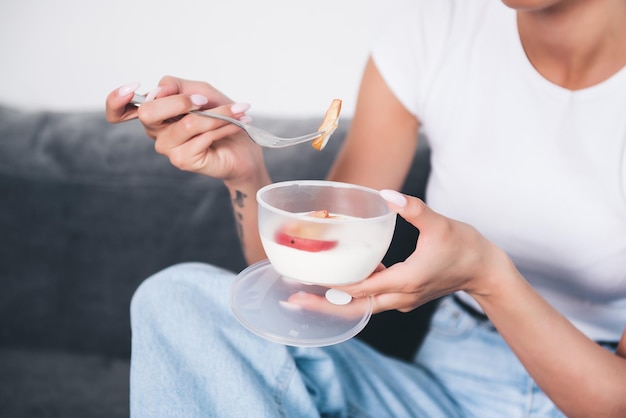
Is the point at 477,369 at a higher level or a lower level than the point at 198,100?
lower

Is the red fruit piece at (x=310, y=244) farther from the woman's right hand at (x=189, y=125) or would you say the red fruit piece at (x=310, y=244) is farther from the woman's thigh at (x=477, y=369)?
the woman's thigh at (x=477, y=369)

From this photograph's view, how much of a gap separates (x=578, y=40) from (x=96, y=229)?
1.02m

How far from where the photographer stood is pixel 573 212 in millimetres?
910

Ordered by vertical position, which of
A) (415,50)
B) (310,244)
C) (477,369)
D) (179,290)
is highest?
(415,50)

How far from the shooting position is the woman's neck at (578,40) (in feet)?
2.88

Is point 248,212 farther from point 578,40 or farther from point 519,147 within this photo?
point 578,40

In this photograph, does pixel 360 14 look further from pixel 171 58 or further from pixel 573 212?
pixel 573 212

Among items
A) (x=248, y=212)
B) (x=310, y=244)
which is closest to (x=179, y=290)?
(x=248, y=212)

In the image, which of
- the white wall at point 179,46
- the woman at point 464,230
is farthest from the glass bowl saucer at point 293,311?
→ the white wall at point 179,46

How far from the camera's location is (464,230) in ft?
2.25

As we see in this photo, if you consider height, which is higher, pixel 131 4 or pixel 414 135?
pixel 131 4

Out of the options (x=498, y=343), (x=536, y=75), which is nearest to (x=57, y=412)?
(x=498, y=343)

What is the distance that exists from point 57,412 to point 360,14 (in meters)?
1.19

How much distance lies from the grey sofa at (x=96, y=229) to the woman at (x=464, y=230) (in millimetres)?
258
